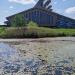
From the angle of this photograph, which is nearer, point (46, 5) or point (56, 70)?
point (56, 70)

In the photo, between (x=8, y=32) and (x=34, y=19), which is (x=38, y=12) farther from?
(x=8, y=32)

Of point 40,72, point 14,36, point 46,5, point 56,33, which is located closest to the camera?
point 40,72

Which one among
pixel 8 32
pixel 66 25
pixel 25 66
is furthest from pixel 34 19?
pixel 25 66

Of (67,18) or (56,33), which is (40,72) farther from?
(67,18)

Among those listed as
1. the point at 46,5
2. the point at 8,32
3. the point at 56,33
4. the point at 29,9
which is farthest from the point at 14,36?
the point at 46,5

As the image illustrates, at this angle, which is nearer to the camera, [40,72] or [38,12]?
[40,72]

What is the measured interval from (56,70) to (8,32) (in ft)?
84.1

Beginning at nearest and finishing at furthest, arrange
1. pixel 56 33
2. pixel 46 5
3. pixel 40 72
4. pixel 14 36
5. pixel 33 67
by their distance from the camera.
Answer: pixel 40 72 < pixel 33 67 < pixel 14 36 < pixel 56 33 < pixel 46 5

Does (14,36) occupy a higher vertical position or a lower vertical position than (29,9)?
lower

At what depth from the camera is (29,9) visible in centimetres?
5522

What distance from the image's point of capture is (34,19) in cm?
5609

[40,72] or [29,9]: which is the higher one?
[29,9]

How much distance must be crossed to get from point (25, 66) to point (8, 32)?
80.0 ft

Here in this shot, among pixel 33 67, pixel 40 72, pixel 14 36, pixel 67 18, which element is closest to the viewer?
pixel 40 72
